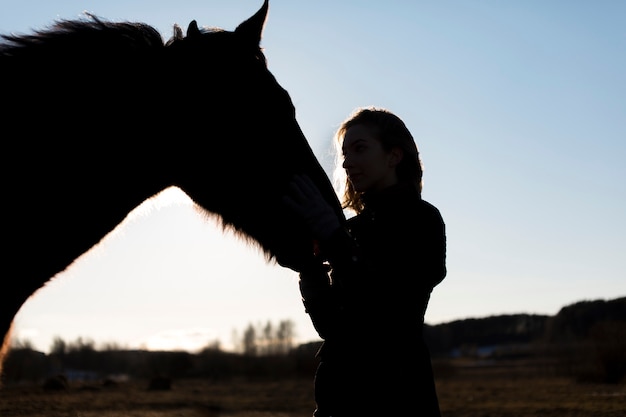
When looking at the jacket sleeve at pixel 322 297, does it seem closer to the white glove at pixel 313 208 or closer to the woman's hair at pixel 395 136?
the white glove at pixel 313 208

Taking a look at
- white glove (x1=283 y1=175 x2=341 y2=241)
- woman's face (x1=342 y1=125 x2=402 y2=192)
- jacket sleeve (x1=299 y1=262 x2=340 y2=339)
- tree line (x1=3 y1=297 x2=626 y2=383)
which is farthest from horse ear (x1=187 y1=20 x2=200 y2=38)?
tree line (x1=3 y1=297 x2=626 y2=383)

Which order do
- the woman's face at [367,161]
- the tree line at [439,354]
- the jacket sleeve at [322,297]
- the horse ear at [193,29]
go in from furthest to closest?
the tree line at [439,354]
the woman's face at [367,161]
the jacket sleeve at [322,297]
the horse ear at [193,29]

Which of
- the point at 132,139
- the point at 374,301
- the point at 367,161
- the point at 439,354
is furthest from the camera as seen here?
the point at 439,354

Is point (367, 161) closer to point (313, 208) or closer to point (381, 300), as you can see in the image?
point (313, 208)

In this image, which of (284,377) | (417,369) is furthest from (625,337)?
(417,369)

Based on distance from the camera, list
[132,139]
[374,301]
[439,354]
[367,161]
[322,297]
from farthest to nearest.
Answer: [439,354], [367,161], [322,297], [374,301], [132,139]

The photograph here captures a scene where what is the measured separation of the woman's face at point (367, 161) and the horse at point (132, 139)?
42 centimetres

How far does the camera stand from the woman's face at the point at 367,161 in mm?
3141

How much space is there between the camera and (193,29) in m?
2.63

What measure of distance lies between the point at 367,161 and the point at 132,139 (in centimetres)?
107

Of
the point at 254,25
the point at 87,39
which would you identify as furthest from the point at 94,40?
the point at 254,25

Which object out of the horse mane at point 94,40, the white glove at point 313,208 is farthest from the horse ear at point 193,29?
the white glove at point 313,208

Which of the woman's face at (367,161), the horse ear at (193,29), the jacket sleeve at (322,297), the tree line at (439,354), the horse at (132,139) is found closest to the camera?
the horse at (132,139)

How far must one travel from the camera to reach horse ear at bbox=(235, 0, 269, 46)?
2.70m
